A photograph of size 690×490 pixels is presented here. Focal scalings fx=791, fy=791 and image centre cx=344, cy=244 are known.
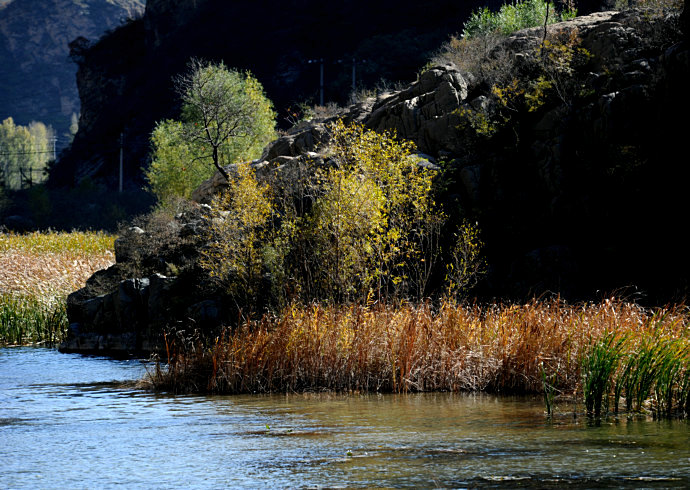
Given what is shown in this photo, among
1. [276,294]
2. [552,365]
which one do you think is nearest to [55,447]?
[552,365]

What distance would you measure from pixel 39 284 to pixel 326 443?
24895 mm

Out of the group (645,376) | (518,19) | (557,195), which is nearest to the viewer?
(645,376)

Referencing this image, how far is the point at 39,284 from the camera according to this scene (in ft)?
108

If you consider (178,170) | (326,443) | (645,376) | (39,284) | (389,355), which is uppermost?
(178,170)

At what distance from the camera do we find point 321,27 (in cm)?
9538

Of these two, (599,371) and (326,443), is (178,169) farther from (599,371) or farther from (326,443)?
(326,443)

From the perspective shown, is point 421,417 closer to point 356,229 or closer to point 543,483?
point 543,483

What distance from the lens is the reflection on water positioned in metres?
9.28

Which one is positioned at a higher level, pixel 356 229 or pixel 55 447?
pixel 356 229

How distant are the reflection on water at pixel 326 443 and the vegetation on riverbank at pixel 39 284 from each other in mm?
14750

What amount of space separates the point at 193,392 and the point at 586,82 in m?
23.2

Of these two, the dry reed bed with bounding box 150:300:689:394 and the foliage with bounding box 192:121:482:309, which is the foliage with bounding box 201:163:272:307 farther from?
the dry reed bed with bounding box 150:300:689:394

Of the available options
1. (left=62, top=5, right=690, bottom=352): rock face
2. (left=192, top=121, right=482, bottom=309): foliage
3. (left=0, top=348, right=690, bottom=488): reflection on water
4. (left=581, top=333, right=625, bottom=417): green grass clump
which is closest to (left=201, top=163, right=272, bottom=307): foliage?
(left=192, top=121, right=482, bottom=309): foliage

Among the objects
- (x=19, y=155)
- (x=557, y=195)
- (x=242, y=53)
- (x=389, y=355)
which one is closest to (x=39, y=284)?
(x=389, y=355)
